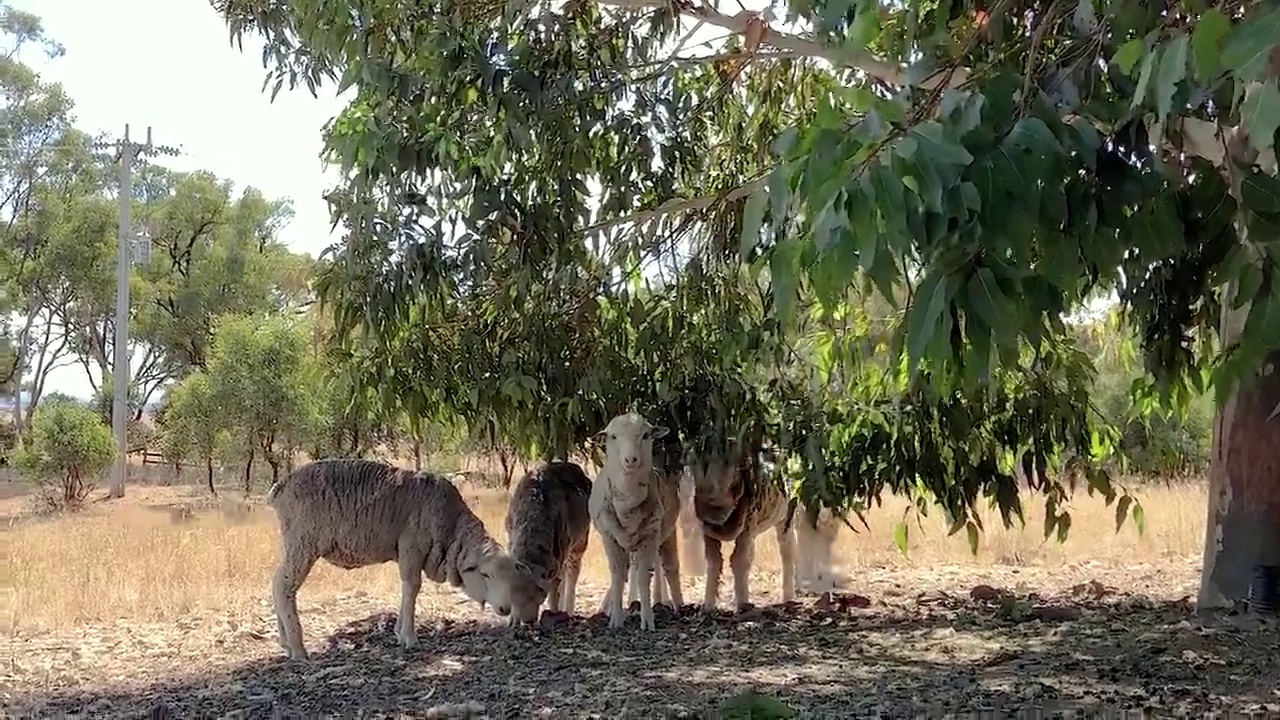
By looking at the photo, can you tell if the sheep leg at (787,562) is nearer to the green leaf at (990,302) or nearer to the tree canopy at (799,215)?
the tree canopy at (799,215)

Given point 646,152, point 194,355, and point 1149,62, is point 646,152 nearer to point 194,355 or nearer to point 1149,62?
point 1149,62

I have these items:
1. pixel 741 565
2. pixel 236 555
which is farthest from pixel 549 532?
pixel 236 555

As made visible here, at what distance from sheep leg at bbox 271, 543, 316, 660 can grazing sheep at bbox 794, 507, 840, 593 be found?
305 cm

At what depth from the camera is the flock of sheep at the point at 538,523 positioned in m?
5.53

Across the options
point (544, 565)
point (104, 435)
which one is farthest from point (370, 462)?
point (104, 435)

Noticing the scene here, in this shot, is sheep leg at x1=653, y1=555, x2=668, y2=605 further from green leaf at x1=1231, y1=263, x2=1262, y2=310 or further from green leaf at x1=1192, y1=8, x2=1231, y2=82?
green leaf at x1=1192, y1=8, x2=1231, y2=82

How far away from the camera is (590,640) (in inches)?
215

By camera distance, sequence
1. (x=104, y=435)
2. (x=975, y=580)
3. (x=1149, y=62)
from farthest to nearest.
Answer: (x=104, y=435) < (x=975, y=580) < (x=1149, y=62)

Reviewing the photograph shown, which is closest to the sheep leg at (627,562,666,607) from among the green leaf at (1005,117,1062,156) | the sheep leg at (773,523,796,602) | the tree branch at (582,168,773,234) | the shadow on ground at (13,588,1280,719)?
the shadow on ground at (13,588,1280,719)

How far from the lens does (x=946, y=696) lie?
3785 mm

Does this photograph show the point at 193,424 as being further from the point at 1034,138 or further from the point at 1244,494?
the point at 1034,138

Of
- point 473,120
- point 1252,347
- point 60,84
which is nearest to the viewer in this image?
point 1252,347

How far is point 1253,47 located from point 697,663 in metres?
3.54

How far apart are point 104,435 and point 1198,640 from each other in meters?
9.51
